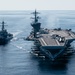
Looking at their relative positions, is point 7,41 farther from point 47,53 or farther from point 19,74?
point 19,74

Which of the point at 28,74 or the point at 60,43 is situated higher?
the point at 60,43

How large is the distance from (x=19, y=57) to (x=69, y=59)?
21.5 m

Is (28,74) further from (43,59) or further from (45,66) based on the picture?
(43,59)

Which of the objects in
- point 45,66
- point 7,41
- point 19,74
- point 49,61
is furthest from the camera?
point 7,41

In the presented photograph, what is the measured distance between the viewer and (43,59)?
371 ft

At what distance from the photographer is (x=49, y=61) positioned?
110 metres

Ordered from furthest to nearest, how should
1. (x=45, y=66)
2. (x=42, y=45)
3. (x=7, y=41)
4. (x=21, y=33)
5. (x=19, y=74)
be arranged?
1. (x=21, y=33)
2. (x=7, y=41)
3. (x=42, y=45)
4. (x=45, y=66)
5. (x=19, y=74)

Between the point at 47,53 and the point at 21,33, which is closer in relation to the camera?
the point at 47,53

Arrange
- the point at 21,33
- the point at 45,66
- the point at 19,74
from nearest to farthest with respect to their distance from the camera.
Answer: the point at 19,74
the point at 45,66
the point at 21,33

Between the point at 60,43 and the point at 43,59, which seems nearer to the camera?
the point at 43,59

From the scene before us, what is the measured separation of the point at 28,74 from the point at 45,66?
11171mm

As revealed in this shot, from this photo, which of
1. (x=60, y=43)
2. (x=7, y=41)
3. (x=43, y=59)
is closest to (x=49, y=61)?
(x=43, y=59)

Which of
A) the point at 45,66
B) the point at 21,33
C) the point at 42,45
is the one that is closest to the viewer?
the point at 45,66

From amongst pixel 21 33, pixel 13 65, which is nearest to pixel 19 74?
pixel 13 65
